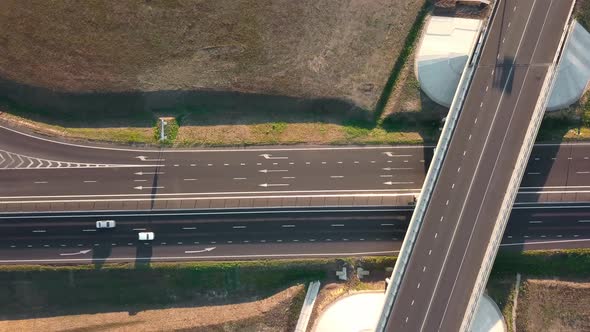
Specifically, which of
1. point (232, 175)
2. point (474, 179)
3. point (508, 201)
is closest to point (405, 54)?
point (474, 179)

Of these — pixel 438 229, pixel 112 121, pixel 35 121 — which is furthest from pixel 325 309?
pixel 35 121

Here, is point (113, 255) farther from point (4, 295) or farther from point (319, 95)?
point (319, 95)

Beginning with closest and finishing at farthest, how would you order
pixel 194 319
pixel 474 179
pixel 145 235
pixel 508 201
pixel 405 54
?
pixel 508 201 < pixel 474 179 < pixel 145 235 < pixel 194 319 < pixel 405 54

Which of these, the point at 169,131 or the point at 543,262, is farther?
the point at 169,131

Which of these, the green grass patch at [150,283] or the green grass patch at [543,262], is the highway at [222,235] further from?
the green grass patch at [150,283]

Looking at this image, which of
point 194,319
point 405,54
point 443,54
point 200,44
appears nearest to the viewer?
point 443,54

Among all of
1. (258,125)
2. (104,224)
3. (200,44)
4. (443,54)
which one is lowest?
(104,224)

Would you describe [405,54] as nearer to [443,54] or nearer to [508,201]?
[443,54]

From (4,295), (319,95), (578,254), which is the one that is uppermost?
(319,95)
